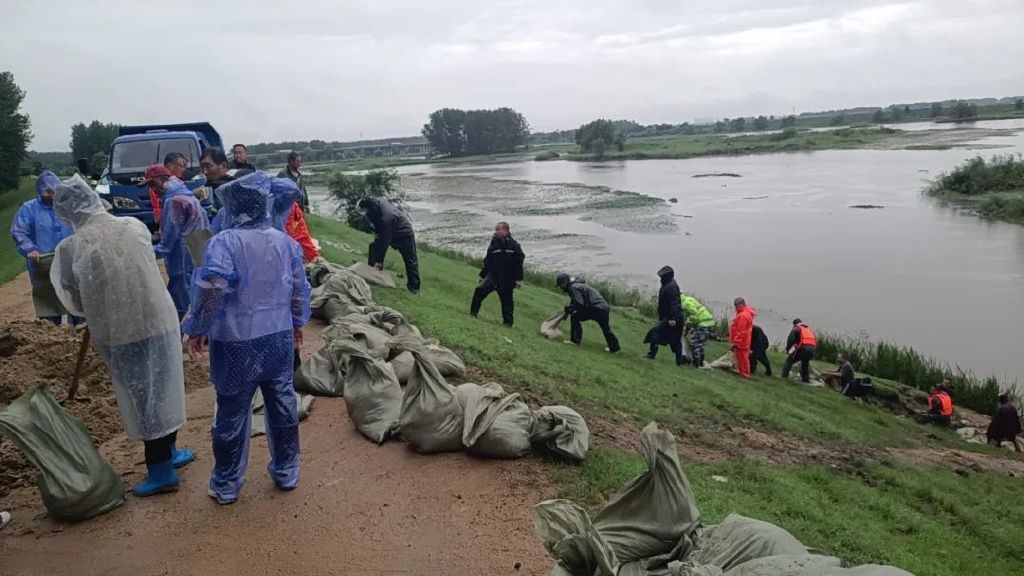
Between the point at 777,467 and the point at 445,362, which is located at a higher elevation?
the point at 445,362

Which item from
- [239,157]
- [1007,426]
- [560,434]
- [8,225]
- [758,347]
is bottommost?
[1007,426]

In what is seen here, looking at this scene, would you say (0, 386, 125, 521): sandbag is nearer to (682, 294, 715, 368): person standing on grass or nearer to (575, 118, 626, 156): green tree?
(682, 294, 715, 368): person standing on grass

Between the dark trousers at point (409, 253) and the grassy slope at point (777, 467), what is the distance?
0.83 feet

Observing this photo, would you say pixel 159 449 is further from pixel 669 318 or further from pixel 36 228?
pixel 669 318

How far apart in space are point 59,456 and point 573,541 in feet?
10.1

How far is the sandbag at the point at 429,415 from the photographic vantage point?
5160 millimetres

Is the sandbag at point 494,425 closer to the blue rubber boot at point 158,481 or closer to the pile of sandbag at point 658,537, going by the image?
the pile of sandbag at point 658,537

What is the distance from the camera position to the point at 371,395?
18.4ft

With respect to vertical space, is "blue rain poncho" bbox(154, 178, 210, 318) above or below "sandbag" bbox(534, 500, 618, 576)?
above

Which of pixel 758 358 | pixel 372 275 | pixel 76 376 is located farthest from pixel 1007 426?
pixel 76 376

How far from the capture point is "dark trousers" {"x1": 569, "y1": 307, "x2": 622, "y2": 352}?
11000mm

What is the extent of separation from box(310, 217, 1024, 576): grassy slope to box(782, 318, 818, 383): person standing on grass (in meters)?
0.72

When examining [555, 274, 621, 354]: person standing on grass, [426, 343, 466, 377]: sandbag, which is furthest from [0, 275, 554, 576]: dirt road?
[555, 274, 621, 354]: person standing on grass

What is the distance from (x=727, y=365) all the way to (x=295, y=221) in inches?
305
